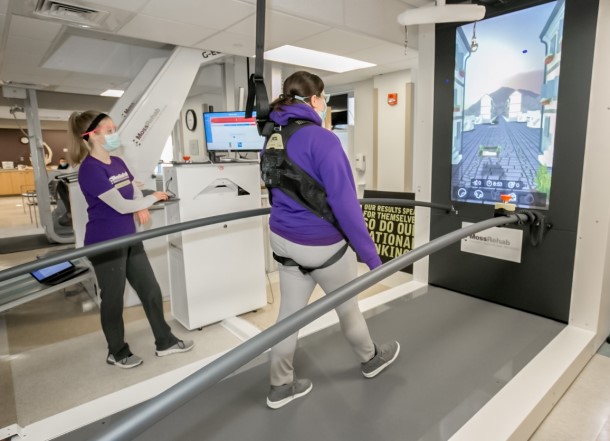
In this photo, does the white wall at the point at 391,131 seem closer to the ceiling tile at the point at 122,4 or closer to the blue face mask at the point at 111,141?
the ceiling tile at the point at 122,4

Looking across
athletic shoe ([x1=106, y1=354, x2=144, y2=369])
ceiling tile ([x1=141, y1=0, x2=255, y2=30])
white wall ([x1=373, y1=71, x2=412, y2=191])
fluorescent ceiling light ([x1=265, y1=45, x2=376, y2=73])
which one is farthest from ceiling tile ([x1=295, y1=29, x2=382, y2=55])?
athletic shoe ([x1=106, y1=354, x2=144, y2=369])

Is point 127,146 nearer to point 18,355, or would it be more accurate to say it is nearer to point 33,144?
point 18,355

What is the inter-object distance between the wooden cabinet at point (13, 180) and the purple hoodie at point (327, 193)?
14.8m

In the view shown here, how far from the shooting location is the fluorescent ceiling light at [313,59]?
174 inches

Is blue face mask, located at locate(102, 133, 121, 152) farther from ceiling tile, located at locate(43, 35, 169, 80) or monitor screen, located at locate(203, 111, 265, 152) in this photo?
ceiling tile, located at locate(43, 35, 169, 80)

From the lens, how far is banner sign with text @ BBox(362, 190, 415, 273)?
415 cm

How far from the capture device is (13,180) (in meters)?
13.6

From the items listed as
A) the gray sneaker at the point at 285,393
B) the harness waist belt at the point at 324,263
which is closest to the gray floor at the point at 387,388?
the gray sneaker at the point at 285,393

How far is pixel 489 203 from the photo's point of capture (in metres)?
2.94

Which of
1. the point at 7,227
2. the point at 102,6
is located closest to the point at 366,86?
the point at 102,6

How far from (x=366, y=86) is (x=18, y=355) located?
219 inches

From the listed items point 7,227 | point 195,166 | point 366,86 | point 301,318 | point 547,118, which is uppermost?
point 366,86

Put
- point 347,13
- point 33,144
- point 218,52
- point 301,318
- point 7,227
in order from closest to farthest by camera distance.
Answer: point 301,318 < point 347,13 < point 218,52 < point 33,144 < point 7,227

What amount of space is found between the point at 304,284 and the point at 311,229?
281 mm
